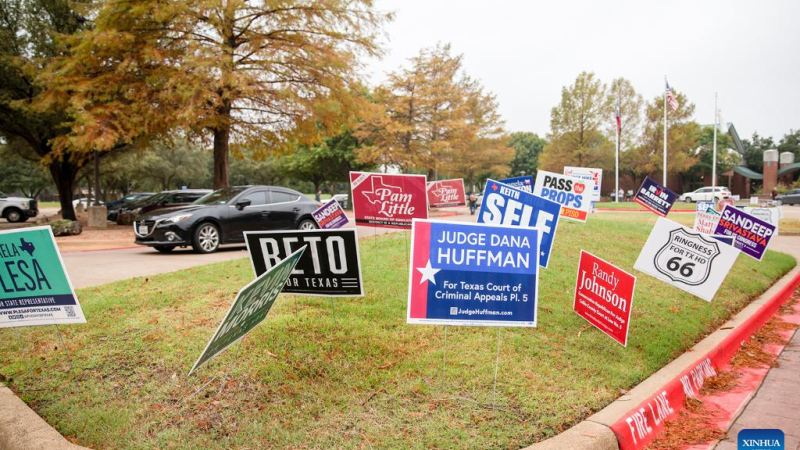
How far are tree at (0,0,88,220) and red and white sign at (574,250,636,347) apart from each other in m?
19.8

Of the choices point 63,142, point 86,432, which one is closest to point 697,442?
point 86,432

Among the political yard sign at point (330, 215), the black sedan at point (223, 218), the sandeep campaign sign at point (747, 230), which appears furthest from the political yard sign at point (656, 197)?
the black sedan at point (223, 218)

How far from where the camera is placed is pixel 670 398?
4.36 m

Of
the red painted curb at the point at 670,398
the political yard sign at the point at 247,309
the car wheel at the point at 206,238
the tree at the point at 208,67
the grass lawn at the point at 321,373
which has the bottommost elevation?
the red painted curb at the point at 670,398

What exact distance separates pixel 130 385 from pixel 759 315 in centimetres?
813

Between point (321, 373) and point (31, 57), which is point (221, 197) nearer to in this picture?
point (321, 373)

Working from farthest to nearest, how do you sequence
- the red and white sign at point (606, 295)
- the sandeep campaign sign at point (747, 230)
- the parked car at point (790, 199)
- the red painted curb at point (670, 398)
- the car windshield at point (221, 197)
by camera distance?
the parked car at point (790, 199) < the car windshield at point (221, 197) < the sandeep campaign sign at point (747, 230) < the red and white sign at point (606, 295) < the red painted curb at point (670, 398)

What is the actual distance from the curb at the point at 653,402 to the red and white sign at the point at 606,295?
562 millimetres

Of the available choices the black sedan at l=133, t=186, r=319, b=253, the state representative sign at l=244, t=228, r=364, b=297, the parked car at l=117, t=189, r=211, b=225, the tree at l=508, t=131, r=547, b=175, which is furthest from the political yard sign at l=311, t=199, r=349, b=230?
the tree at l=508, t=131, r=547, b=175

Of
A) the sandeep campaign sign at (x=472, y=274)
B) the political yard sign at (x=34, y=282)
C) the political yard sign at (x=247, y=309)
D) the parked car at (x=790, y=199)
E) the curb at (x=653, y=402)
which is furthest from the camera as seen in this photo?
the parked car at (x=790, y=199)

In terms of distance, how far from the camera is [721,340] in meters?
5.92

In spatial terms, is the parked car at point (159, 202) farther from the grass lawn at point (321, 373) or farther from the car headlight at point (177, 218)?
the grass lawn at point (321, 373)

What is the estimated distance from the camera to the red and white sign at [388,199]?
766 centimetres

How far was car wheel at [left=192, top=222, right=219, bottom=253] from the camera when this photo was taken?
36.9 ft
